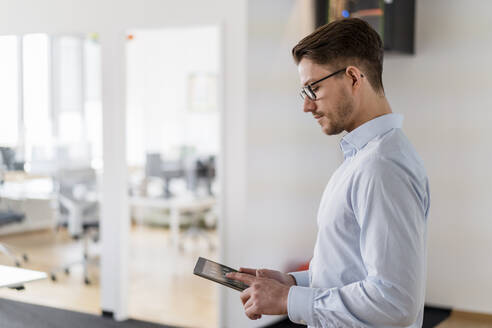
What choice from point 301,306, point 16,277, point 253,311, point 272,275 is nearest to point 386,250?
point 301,306

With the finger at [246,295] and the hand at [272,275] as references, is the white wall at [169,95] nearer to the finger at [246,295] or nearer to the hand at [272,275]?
the hand at [272,275]

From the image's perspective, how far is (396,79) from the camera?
18.0 ft

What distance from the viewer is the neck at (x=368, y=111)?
155 centimetres

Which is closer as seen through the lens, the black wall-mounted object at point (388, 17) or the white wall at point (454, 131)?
the black wall-mounted object at point (388, 17)

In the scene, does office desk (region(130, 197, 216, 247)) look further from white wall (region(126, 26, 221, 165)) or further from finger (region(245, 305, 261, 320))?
finger (region(245, 305, 261, 320))

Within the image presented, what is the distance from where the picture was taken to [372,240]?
1.39 m

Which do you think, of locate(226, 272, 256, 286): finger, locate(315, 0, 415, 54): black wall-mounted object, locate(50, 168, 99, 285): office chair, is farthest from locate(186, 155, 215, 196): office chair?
locate(226, 272, 256, 286): finger

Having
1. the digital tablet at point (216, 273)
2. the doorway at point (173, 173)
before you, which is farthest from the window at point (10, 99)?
the digital tablet at point (216, 273)

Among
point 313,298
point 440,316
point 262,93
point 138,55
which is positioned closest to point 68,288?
point 262,93

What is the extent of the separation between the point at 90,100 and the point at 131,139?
994 millimetres

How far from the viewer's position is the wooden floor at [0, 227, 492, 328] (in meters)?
5.21

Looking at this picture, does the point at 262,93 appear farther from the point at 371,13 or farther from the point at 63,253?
the point at 63,253

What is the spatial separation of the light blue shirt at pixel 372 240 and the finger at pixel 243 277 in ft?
0.46

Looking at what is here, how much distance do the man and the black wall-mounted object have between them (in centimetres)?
344
